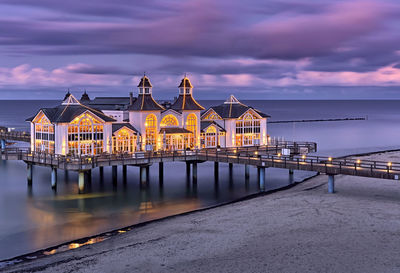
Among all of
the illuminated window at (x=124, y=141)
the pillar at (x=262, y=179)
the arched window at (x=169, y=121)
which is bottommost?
the pillar at (x=262, y=179)

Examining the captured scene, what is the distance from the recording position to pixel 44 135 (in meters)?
51.0

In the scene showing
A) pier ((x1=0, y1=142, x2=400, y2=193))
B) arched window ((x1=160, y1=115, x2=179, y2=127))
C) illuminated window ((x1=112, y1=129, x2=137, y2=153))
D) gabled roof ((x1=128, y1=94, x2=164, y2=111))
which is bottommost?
pier ((x1=0, y1=142, x2=400, y2=193))

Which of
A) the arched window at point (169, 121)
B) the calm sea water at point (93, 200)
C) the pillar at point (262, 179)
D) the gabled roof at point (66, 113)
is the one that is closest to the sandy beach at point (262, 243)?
the calm sea water at point (93, 200)

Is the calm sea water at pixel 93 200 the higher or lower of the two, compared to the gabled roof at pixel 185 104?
lower

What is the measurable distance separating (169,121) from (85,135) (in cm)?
1078

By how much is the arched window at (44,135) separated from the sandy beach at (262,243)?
19407mm

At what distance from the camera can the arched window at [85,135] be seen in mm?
48656

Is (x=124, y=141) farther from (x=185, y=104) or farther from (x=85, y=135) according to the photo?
(x=185, y=104)

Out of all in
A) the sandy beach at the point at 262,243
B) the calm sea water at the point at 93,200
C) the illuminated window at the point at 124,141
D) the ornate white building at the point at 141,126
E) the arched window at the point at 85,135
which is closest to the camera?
the sandy beach at the point at 262,243

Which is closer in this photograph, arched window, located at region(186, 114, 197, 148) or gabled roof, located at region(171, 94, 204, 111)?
arched window, located at region(186, 114, 197, 148)

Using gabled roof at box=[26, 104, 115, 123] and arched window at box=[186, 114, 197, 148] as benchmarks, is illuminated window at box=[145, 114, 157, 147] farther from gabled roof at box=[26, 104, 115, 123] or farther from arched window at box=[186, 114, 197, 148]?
gabled roof at box=[26, 104, 115, 123]

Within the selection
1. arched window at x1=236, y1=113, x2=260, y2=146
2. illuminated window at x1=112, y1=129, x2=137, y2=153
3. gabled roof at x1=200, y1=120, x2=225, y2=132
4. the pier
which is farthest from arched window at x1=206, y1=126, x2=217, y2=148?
illuminated window at x1=112, y1=129, x2=137, y2=153

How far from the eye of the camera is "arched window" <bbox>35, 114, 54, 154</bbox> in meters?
49.8

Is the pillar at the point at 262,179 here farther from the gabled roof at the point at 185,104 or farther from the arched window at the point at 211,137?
the gabled roof at the point at 185,104
